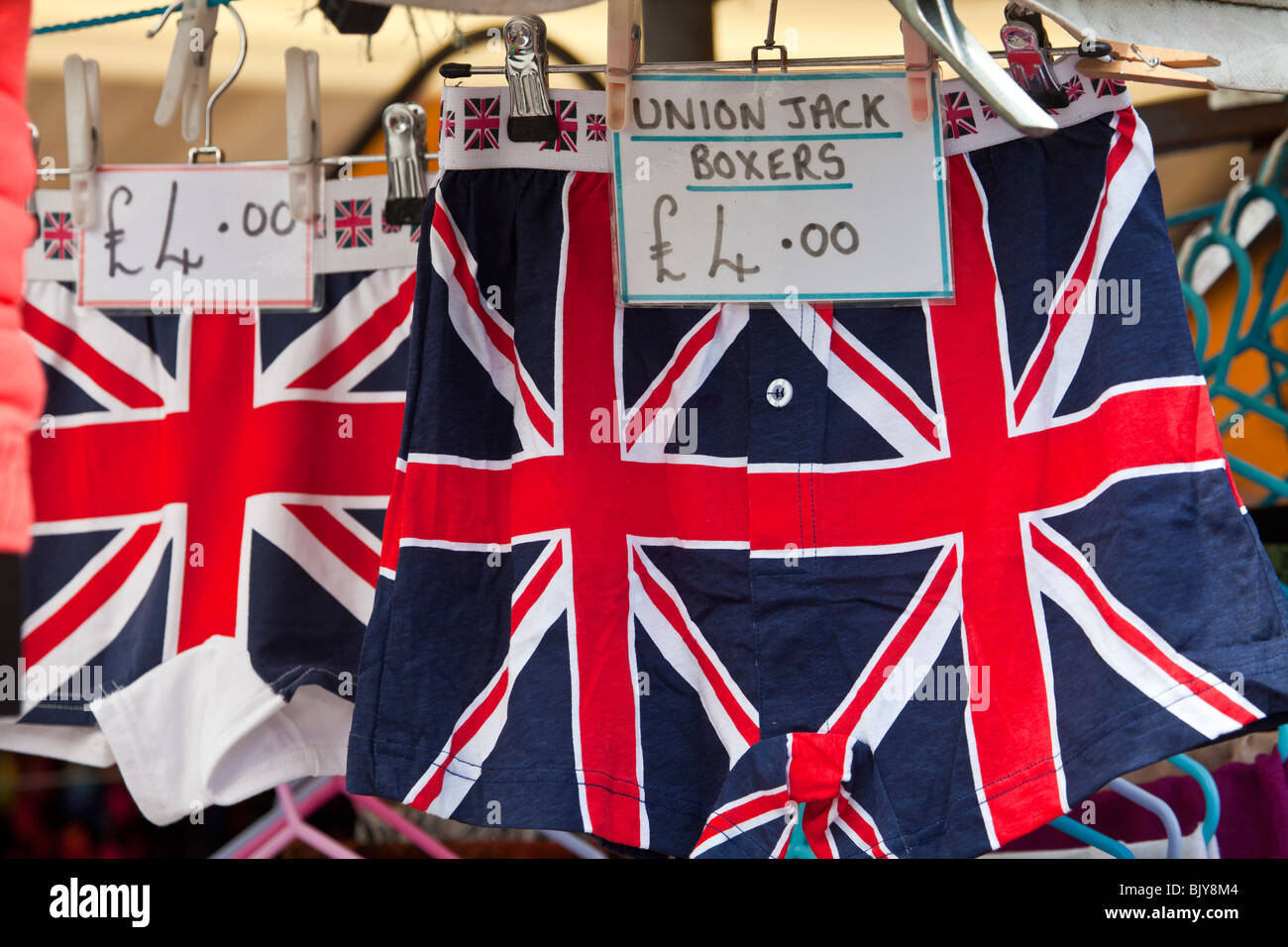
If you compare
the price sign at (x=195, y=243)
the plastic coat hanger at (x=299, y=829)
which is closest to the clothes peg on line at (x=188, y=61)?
the price sign at (x=195, y=243)

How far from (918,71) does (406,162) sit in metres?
0.61

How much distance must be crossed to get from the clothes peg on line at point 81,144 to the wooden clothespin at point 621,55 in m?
0.75

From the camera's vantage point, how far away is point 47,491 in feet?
5.43

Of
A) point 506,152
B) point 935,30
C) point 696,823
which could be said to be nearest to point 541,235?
point 506,152

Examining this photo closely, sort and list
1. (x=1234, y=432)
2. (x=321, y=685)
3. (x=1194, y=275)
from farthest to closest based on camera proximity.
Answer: (x=1194, y=275), (x=1234, y=432), (x=321, y=685)

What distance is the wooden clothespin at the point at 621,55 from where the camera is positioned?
1209 millimetres

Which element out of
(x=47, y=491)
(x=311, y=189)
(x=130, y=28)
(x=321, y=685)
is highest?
(x=130, y=28)

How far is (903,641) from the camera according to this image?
4.04ft

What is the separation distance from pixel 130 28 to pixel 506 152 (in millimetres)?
1277

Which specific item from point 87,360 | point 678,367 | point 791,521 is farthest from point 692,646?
point 87,360

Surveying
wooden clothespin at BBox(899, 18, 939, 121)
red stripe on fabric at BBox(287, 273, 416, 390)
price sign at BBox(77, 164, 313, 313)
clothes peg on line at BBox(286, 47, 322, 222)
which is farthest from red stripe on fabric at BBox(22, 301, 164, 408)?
wooden clothespin at BBox(899, 18, 939, 121)
